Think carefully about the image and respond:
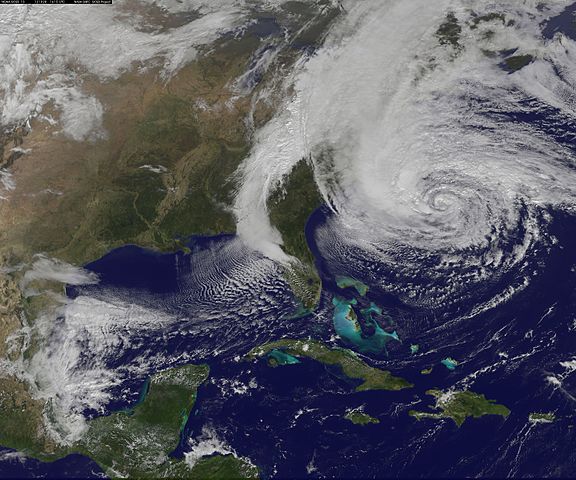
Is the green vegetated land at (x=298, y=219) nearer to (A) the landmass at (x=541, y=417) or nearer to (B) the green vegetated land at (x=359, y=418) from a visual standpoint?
(B) the green vegetated land at (x=359, y=418)

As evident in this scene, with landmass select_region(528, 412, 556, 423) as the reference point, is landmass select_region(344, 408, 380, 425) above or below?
below

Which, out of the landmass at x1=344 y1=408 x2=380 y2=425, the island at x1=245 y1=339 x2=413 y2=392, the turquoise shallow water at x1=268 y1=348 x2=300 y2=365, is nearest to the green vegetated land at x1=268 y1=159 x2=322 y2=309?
the island at x1=245 y1=339 x2=413 y2=392

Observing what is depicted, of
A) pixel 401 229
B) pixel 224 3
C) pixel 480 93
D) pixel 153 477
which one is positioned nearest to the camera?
pixel 153 477

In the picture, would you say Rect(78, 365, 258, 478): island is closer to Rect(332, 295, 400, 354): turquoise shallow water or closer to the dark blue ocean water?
the dark blue ocean water

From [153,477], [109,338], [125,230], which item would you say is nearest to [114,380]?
[109,338]

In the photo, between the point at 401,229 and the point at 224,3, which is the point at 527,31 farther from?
the point at 224,3

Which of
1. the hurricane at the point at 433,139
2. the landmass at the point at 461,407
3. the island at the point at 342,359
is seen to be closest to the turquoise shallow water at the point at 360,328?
the island at the point at 342,359
